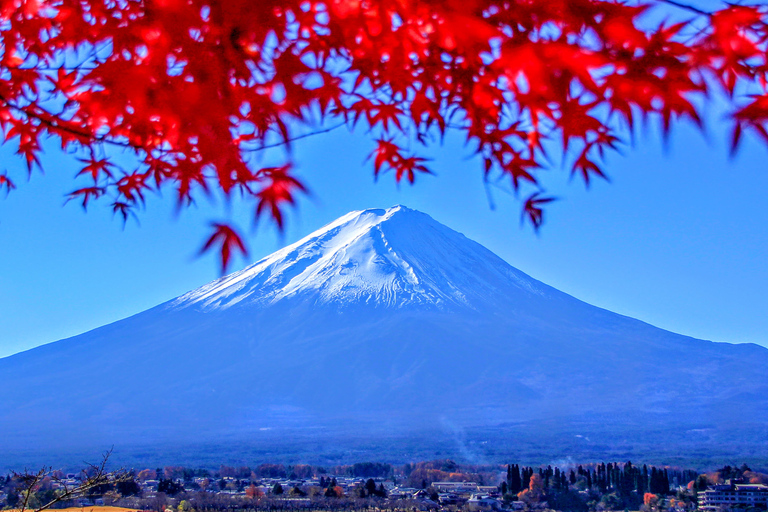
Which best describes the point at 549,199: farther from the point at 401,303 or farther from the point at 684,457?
the point at 401,303

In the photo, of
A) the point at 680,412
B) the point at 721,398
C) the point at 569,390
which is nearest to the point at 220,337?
the point at 569,390

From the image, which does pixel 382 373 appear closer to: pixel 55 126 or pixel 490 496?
pixel 490 496

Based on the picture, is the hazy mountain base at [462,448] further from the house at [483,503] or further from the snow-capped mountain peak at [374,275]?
the snow-capped mountain peak at [374,275]

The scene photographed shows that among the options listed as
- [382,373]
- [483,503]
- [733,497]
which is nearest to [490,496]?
[483,503]

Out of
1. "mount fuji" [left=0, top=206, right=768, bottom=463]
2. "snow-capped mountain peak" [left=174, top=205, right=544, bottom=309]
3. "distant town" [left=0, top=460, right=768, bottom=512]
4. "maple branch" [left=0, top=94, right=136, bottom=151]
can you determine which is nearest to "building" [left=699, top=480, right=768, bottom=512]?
"distant town" [left=0, top=460, right=768, bottom=512]

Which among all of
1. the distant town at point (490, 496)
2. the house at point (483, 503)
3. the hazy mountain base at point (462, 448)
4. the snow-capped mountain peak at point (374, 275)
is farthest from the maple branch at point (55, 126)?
the snow-capped mountain peak at point (374, 275)

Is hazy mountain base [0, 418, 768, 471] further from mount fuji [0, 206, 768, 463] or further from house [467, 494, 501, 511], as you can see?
house [467, 494, 501, 511]

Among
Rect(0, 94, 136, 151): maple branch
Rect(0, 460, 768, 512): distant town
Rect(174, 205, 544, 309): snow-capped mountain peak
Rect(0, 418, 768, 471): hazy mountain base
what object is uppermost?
Rect(174, 205, 544, 309): snow-capped mountain peak
